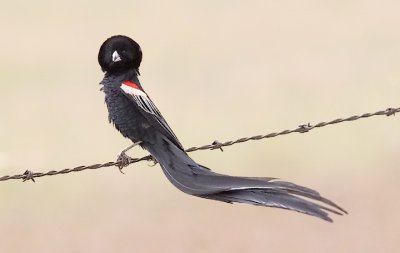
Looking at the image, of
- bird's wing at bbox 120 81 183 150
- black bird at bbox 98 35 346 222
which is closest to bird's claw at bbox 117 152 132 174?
black bird at bbox 98 35 346 222

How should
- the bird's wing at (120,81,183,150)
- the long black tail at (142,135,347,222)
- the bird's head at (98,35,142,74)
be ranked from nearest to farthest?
1. the long black tail at (142,135,347,222)
2. the bird's wing at (120,81,183,150)
3. the bird's head at (98,35,142,74)

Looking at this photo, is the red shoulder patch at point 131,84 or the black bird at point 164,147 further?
the red shoulder patch at point 131,84

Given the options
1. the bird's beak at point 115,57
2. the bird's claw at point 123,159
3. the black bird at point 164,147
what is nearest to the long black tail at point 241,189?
the black bird at point 164,147

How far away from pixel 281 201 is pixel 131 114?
108cm

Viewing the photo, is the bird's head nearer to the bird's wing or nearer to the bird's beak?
the bird's beak

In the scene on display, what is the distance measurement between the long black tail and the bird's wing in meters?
0.15

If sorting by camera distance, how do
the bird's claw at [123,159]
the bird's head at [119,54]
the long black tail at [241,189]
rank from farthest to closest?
the bird's claw at [123,159] → the bird's head at [119,54] → the long black tail at [241,189]

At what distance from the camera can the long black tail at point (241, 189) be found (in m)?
2.66

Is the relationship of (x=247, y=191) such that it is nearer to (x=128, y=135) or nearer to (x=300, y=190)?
(x=300, y=190)

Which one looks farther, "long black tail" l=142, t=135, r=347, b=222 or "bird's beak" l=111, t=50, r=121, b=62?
"bird's beak" l=111, t=50, r=121, b=62

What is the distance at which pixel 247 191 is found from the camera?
113 inches

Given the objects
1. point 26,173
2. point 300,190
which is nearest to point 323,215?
point 300,190

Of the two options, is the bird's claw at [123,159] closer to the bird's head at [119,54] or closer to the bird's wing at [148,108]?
the bird's wing at [148,108]

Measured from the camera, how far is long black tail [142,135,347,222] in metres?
2.66
